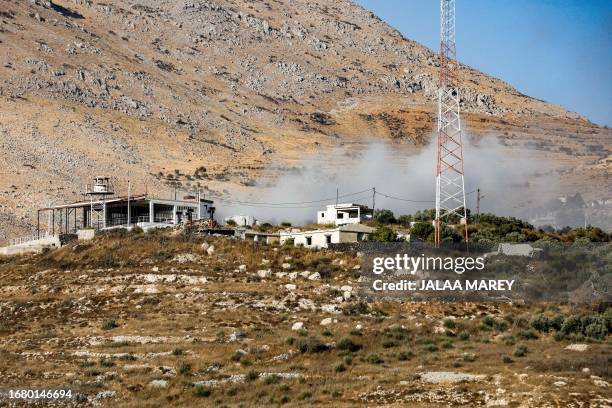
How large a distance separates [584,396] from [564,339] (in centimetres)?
847

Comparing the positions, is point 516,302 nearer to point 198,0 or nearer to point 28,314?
point 28,314

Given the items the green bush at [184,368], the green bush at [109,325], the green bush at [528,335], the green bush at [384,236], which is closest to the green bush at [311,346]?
the green bush at [184,368]

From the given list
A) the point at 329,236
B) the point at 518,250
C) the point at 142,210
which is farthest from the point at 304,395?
the point at 142,210

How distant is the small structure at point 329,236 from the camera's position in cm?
5356

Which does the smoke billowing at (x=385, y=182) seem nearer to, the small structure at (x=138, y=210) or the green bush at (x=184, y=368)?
the small structure at (x=138, y=210)

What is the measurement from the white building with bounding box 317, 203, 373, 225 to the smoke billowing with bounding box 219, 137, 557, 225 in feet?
23.4

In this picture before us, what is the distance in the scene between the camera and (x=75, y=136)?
334 ft

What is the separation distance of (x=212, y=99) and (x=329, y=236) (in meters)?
84.4

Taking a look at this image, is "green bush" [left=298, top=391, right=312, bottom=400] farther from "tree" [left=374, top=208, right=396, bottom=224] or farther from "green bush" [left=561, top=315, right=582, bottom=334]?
"tree" [left=374, top=208, right=396, bottom=224]

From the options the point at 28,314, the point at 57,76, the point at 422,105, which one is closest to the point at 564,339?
the point at 28,314

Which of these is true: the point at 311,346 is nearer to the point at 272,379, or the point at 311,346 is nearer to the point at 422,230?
the point at 272,379

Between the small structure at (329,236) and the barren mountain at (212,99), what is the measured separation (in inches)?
1039

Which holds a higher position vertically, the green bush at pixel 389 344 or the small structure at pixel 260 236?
the small structure at pixel 260 236

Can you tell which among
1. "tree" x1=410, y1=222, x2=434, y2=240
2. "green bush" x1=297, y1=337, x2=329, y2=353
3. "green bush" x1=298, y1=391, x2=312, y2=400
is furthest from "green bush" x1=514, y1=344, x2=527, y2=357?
"tree" x1=410, y1=222, x2=434, y2=240
